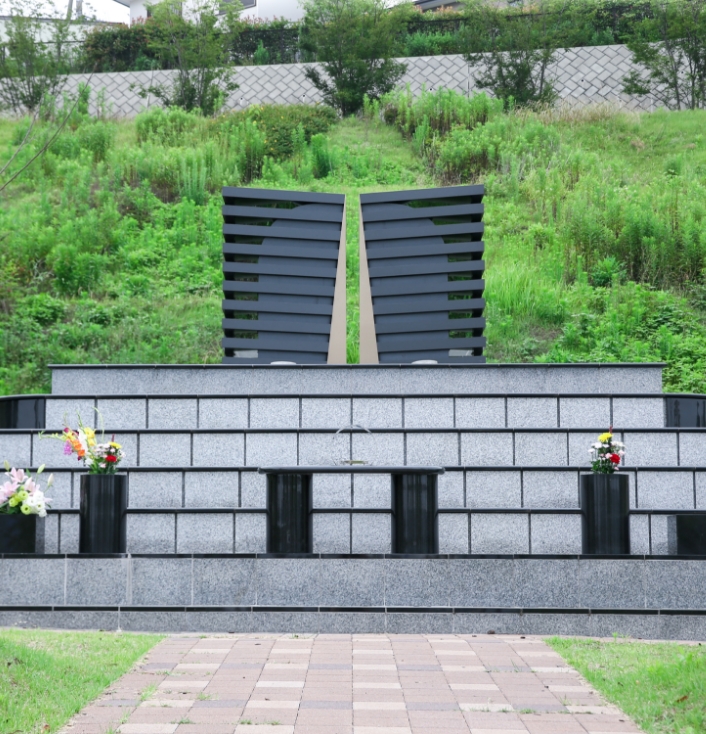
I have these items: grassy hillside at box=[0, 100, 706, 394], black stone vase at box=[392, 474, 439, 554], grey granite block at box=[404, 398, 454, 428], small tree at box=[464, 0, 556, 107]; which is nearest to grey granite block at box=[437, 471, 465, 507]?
black stone vase at box=[392, 474, 439, 554]

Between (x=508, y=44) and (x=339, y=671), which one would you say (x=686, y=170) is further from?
(x=339, y=671)

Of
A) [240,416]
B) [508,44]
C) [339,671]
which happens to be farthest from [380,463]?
[508,44]

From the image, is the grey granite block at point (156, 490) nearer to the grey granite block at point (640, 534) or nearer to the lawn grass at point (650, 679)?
the lawn grass at point (650, 679)

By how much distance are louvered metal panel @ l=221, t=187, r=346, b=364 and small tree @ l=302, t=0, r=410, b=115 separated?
500 inches

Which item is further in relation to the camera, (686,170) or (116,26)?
(116,26)

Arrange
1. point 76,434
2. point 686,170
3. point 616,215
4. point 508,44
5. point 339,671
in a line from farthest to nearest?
1. point 508,44
2. point 686,170
3. point 616,215
4. point 76,434
5. point 339,671

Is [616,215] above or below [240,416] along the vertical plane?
above

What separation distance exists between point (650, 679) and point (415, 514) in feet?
7.70

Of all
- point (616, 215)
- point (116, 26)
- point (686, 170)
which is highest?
point (116, 26)

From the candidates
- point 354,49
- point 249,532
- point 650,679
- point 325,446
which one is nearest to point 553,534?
point 325,446

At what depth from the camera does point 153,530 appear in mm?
7180

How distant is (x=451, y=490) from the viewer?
7.59 m

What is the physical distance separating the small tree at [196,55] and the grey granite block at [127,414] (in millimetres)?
14615

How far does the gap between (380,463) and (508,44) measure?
62.2 feet
